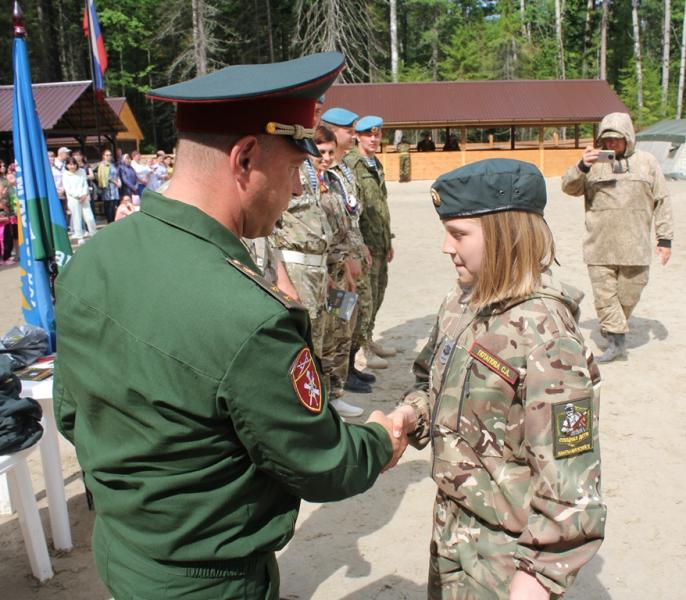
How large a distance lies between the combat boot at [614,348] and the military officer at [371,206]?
1939 mm

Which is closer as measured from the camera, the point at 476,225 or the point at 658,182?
the point at 476,225

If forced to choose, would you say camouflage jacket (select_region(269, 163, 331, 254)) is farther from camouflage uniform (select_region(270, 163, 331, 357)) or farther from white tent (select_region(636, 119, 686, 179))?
white tent (select_region(636, 119, 686, 179))

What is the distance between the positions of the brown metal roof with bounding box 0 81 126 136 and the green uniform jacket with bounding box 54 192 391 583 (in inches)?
680

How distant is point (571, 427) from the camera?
1646mm

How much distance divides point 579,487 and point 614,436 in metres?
3.29

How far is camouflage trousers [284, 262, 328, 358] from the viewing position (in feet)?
14.3

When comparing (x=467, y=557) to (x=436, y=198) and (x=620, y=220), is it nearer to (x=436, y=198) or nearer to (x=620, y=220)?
(x=436, y=198)

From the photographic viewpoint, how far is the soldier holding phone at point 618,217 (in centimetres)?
576

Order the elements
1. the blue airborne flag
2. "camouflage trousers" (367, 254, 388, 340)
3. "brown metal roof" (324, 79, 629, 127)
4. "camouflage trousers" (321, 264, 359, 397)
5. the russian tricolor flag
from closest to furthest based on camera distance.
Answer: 1. the blue airborne flag
2. "camouflage trousers" (321, 264, 359, 397)
3. "camouflage trousers" (367, 254, 388, 340)
4. the russian tricolor flag
5. "brown metal roof" (324, 79, 629, 127)

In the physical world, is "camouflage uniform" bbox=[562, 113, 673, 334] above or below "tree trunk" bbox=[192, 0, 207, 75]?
below

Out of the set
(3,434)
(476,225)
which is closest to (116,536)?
(476,225)

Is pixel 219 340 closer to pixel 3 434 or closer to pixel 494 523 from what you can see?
pixel 494 523

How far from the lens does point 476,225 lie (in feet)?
6.04

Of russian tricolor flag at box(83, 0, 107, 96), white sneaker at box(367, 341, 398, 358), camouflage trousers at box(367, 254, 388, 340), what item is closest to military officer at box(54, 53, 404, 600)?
camouflage trousers at box(367, 254, 388, 340)
